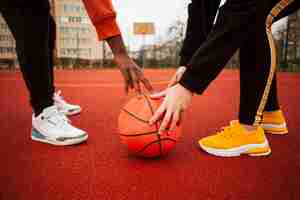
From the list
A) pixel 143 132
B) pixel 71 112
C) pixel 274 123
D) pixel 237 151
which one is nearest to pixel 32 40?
pixel 143 132

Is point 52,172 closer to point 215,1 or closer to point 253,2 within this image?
point 253,2

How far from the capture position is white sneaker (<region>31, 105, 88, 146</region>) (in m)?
2.01

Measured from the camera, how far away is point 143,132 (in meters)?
1.61

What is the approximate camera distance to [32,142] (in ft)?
6.87

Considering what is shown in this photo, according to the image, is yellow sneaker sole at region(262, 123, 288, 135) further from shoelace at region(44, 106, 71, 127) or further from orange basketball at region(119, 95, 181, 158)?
shoelace at region(44, 106, 71, 127)

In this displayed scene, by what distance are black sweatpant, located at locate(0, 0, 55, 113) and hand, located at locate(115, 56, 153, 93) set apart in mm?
538

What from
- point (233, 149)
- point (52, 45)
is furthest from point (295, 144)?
point (52, 45)

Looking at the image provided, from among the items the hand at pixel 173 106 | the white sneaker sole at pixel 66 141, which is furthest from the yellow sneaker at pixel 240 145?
the white sneaker sole at pixel 66 141

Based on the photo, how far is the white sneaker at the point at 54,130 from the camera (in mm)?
2010

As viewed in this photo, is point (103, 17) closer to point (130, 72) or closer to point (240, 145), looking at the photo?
point (130, 72)

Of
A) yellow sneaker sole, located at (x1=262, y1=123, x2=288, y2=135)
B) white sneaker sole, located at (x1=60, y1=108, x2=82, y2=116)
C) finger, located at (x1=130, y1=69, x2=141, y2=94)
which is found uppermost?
finger, located at (x1=130, y1=69, x2=141, y2=94)

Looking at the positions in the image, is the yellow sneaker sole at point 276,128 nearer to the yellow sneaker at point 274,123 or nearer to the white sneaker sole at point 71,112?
the yellow sneaker at point 274,123

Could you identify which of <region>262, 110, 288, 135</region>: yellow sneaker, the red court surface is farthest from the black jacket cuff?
<region>262, 110, 288, 135</region>: yellow sneaker

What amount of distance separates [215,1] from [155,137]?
107 cm
